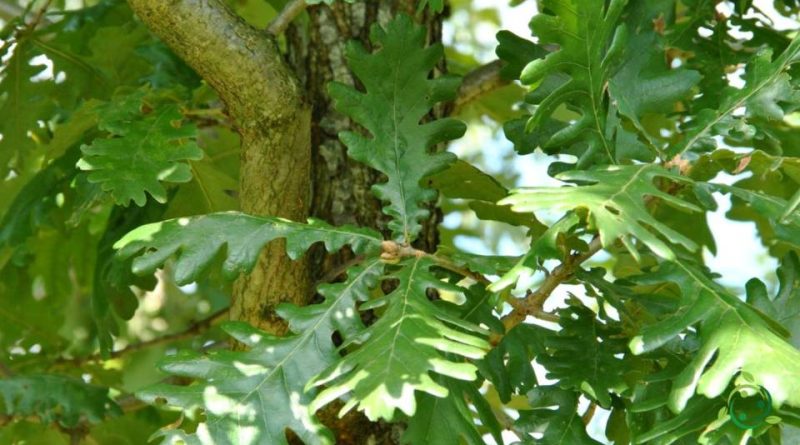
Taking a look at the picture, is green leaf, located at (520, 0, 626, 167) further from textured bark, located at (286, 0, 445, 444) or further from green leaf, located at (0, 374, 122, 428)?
green leaf, located at (0, 374, 122, 428)

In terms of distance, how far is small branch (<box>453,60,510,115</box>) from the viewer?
2328 millimetres

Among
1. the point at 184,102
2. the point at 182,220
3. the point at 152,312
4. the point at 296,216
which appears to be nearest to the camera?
the point at 182,220

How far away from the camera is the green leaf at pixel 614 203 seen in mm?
1320

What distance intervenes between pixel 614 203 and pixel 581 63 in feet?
1.15

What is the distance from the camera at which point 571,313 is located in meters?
1.73

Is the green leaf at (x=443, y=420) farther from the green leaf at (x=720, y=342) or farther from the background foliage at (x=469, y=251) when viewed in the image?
the green leaf at (x=720, y=342)

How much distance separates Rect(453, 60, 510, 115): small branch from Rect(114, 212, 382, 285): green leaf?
29.8 inches

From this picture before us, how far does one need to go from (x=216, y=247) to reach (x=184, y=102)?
50 centimetres

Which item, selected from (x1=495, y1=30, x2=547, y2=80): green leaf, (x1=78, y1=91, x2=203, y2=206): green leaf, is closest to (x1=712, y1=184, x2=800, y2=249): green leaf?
(x1=495, y1=30, x2=547, y2=80): green leaf

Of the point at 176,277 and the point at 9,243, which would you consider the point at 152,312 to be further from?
the point at 176,277

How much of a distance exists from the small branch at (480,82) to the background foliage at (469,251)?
280mm

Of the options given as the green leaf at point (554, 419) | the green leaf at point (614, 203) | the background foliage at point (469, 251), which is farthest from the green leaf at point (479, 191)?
the green leaf at point (614, 203)

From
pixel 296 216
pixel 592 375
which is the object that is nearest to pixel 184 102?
pixel 296 216

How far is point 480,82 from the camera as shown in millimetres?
2332
